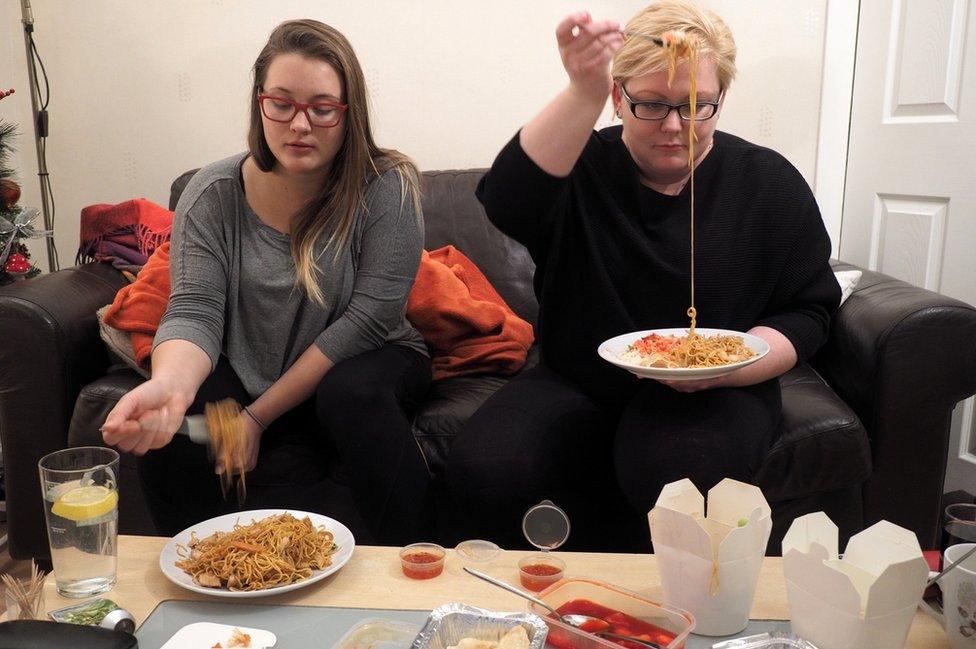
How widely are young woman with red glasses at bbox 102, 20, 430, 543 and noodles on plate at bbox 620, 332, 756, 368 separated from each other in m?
0.53

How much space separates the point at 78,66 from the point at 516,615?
265 cm

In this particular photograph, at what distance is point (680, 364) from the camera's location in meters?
Result: 1.41

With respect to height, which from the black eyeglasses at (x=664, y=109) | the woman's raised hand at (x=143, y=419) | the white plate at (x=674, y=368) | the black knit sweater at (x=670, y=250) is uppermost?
the black eyeglasses at (x=664, y=109)

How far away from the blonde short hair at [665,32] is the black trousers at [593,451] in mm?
580

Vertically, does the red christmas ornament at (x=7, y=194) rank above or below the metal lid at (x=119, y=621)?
above

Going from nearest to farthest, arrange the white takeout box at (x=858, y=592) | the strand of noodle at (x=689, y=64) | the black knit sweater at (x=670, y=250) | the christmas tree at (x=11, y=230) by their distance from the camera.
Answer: the white takeout box at (x=858, y=592) < the strand of noodle at (x=689, y=64) < the black knit sweater at (x=670, y=250) < the christmas tree at (x=11, y=230)

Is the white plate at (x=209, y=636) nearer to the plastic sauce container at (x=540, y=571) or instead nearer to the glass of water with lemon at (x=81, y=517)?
the glass of water with lemon at (x=81, y=517)

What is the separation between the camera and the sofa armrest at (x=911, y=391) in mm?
1813

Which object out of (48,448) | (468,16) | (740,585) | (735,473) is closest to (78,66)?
(468,16)

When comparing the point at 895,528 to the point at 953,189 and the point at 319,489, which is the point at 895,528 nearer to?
the point at 319,489

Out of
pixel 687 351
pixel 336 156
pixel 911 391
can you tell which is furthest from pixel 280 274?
pixel 911 391

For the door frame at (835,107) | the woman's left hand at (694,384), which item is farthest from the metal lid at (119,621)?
the door frame at (835,107)

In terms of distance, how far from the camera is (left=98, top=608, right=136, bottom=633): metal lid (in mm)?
1018

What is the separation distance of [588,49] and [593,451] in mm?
781
